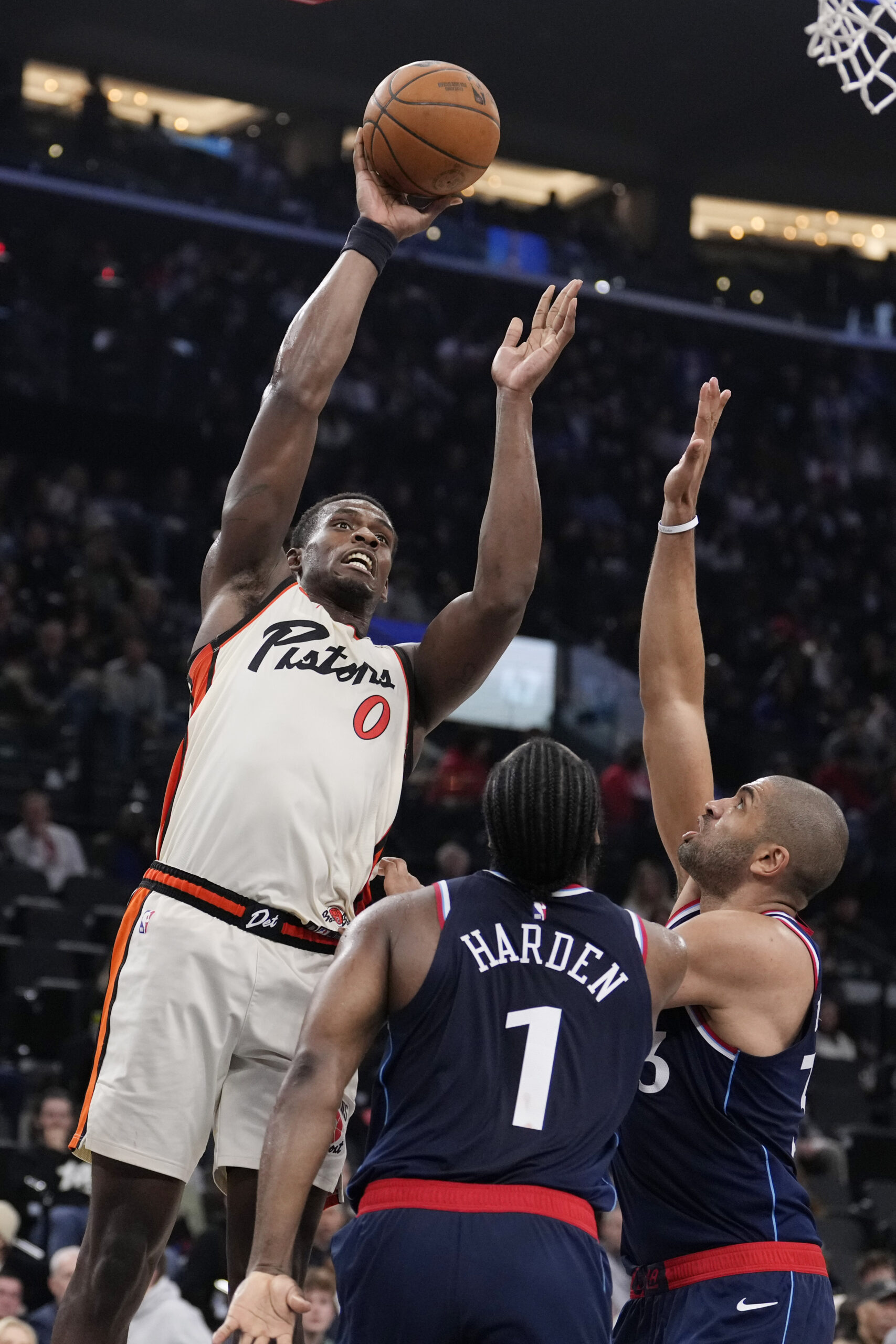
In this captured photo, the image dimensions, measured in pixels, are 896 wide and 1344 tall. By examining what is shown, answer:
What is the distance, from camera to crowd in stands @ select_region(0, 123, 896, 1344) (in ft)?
31.8

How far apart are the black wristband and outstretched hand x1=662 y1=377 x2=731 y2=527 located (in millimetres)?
988

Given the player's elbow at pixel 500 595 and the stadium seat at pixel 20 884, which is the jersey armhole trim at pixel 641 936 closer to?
the player's elbow at pixel 500 595

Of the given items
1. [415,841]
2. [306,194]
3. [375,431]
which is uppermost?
[306,194]

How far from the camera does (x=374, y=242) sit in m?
4.39

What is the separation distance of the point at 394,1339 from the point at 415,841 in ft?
32.3

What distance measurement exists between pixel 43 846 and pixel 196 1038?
8.27 metres

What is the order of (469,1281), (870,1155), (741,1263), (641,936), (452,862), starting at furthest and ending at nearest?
1. (452,862)
2. (870,1155)
3. (741,1263)
4. (641,936)
5. (469,1281)

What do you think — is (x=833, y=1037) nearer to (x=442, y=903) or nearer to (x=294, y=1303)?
(x=442, y=903)

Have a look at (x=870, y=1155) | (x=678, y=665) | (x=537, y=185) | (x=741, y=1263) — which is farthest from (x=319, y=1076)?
(x=537, y=185)

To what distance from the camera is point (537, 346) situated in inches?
169

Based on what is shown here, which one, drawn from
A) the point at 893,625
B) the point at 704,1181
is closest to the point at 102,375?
the point at 893,625

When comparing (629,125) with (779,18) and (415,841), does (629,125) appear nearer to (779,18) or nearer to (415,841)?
(779,18)

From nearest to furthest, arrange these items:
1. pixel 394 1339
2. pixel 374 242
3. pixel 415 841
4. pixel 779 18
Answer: pixel 394 1339
pixel 374 242
pixel 415 841
pixel 779 18

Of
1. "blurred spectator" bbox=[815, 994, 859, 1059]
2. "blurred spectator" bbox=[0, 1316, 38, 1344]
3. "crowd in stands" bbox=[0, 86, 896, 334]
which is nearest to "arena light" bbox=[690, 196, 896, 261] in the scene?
"crowd in stands" bbox=[0, 86, 896, 334]
